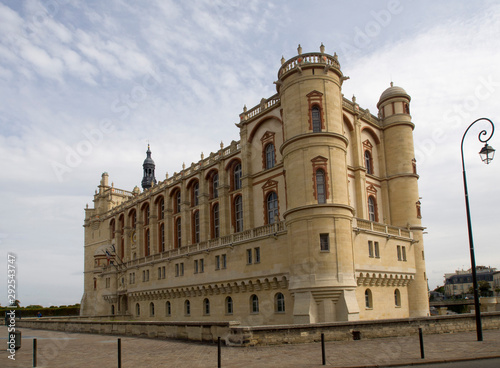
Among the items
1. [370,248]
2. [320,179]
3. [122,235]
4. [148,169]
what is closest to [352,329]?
[320,179]

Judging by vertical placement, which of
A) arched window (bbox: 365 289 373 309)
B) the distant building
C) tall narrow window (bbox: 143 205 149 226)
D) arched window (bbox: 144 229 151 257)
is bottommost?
the distant building

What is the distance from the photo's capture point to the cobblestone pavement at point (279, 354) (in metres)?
15.8

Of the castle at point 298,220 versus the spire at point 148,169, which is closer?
the castle at point 298,220

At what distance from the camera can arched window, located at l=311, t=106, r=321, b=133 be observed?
3486 cm

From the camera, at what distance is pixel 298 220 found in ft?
107

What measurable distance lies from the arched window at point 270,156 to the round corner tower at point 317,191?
584 cm

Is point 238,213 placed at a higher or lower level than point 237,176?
lower

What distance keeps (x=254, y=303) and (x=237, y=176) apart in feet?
47.7

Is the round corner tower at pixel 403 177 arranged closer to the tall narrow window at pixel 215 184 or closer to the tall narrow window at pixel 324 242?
the tall narrow window at pixel 324 242

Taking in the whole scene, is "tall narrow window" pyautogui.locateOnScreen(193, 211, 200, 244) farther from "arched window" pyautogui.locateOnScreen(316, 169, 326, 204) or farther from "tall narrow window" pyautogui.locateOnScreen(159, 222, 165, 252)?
"arched window" pyautogui.locateOnScreen(316, 169, 326, 204)

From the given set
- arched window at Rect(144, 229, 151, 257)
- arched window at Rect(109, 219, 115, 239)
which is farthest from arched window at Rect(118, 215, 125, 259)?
arched window at Rect(144, 229, 151, 257)

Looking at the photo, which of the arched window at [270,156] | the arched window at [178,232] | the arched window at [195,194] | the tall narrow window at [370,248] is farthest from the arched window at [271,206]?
the arched window at [178,232]

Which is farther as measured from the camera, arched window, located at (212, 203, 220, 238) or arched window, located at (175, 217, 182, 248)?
arched window, located at (175, 217, 182, 248)

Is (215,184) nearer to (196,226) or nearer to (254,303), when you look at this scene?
(196,226)
